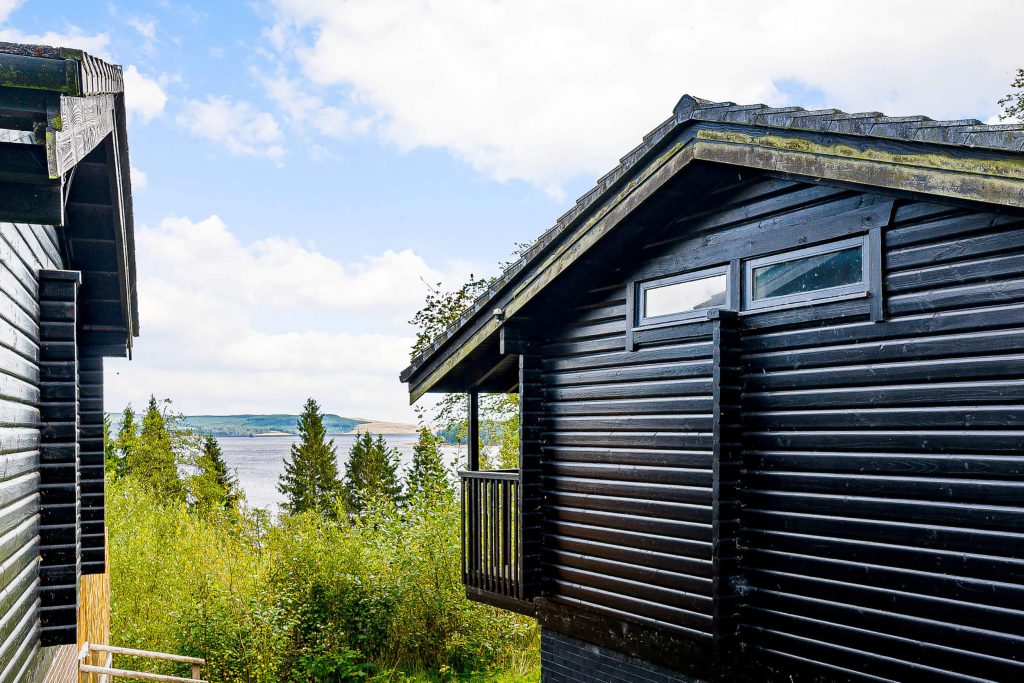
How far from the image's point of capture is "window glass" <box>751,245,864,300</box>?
16.6ft

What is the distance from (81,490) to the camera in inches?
301

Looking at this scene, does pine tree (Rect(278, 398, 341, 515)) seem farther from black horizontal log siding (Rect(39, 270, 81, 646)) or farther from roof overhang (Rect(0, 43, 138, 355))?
roof overhang (Rect(0, 43, 138, 355))

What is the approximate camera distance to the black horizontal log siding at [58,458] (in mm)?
5547

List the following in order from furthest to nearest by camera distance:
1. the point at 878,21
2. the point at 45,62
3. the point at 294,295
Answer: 1. the point at 294,295
2. the point at 878,21
3. the point at 45,62

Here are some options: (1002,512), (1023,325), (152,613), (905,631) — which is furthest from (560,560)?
(152,613)

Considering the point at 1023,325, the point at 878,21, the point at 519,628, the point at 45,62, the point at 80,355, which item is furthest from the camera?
the point at 878,21

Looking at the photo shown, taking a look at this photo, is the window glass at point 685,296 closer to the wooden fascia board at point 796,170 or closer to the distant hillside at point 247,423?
the wooden fascia board at point 796,170

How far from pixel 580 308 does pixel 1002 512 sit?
3774mm

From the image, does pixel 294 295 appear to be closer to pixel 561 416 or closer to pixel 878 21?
pixel 878 21

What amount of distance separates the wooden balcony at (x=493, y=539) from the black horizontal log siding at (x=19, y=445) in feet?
12.8

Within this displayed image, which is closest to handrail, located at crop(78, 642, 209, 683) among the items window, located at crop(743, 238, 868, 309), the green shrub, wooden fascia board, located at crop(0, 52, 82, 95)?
the green shrub

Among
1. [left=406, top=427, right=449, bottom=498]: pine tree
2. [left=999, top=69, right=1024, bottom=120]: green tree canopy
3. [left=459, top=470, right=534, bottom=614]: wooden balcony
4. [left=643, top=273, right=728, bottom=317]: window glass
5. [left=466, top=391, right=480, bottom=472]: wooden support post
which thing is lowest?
[left=406, top=427, right=449, bottom=498]: pine tree

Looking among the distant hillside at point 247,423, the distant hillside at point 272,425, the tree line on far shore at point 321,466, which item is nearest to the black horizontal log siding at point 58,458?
the tree line on far shore at point 321,466

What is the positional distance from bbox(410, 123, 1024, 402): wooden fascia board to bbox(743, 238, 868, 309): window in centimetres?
47
